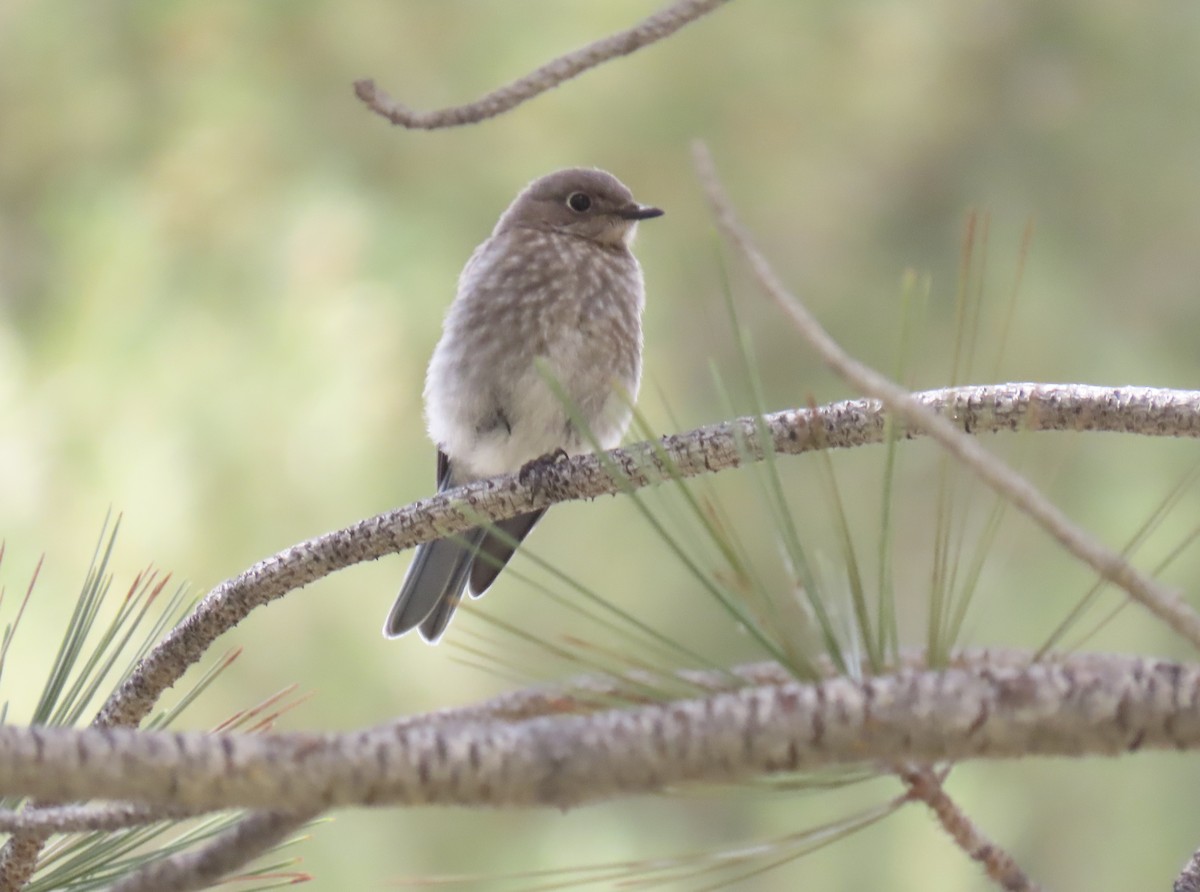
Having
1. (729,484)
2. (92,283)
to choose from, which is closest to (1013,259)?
(729,484)

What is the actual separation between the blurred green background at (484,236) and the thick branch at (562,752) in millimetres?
2874

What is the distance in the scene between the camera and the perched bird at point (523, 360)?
329 cm

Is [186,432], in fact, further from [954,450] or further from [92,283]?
[954,450]

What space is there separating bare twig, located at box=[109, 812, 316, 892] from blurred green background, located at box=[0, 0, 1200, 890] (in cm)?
268

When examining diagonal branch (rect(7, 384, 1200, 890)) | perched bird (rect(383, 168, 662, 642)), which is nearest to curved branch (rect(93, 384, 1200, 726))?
diagonal branch (rect(7, 384, 1200, 890))

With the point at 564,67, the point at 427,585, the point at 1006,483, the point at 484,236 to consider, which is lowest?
the point at 1006,483

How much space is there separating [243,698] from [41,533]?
690 mm

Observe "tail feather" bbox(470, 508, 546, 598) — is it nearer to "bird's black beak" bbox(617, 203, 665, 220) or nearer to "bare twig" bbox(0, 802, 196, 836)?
"bird's black beak" bbox(617, 203, 665, 220)

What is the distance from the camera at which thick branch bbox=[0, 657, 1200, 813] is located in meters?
0.95

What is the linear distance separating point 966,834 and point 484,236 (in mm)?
3496

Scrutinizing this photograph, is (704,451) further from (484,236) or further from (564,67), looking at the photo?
(484,236)

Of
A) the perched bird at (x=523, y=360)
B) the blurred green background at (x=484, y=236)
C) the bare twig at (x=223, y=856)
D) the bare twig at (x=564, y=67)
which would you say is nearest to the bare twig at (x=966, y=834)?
the bare twig at (x=223, y=856)

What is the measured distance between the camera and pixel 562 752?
3.12 feet

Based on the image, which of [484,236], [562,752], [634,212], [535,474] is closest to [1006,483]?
[562,752]
